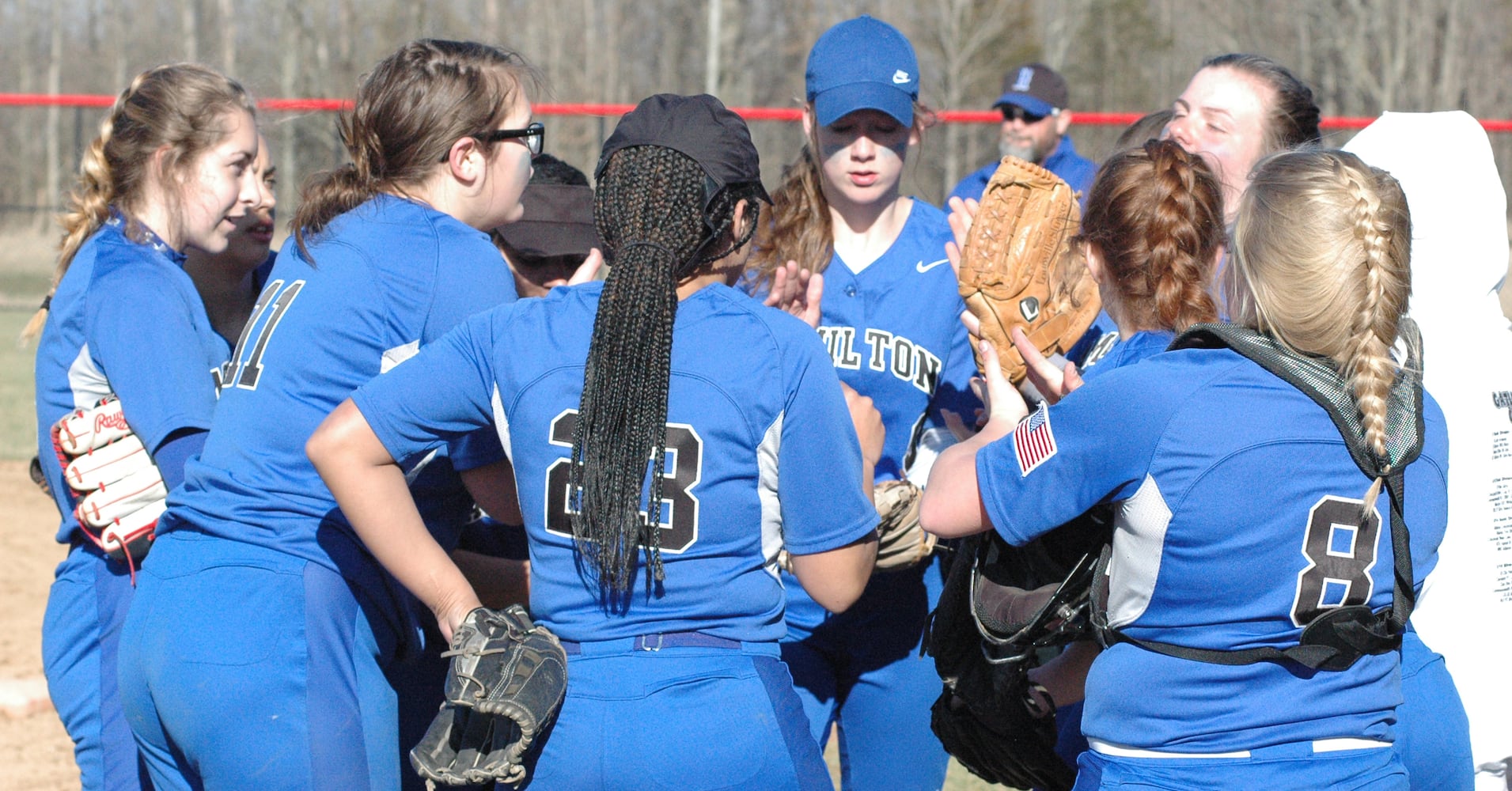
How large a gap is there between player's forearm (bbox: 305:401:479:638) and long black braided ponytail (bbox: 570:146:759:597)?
264 millimetres

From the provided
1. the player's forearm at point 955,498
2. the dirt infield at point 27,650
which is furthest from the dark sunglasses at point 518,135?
the dirt infield at point 27,650

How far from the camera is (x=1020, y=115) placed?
313 inches

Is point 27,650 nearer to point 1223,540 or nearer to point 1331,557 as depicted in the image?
point 1223,540

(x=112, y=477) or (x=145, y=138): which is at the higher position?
(x=145, y=138)

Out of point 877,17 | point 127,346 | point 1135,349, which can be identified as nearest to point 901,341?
point 1135,349

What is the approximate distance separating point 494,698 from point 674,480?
41cm

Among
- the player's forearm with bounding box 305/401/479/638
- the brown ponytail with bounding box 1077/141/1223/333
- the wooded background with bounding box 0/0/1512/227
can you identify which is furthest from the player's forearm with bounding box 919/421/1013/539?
the wooded background with bounding box 0/0/1512/227

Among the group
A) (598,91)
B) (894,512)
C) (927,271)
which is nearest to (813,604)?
(894,512)

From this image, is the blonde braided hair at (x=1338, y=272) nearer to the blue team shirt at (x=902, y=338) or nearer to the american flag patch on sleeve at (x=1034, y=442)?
the american flag patch on sleeve at (x=1034, y=442)

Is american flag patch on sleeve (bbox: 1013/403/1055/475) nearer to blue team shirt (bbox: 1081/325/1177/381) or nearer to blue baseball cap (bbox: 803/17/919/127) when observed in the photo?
blue team shirt (bbox: 1081/325/1177/381)

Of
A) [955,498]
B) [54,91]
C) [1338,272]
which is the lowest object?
[955,498]

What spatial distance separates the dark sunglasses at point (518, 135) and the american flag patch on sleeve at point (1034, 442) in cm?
114

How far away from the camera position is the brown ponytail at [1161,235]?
2.24 metres

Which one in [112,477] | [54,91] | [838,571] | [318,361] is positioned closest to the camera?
[838,571]
